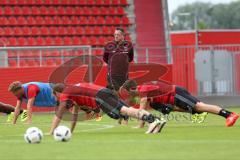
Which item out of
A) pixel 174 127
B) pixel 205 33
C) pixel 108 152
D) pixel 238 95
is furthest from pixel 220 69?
pixel 108 152

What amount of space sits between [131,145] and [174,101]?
533cm

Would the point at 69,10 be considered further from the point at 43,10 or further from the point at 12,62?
the point at 12,62

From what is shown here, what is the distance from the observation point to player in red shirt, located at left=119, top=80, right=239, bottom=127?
19.4 meters

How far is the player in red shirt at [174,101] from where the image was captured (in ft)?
63.7

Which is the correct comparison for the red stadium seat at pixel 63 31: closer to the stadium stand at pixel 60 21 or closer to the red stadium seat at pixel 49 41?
the stadium stand at pixel 60 21

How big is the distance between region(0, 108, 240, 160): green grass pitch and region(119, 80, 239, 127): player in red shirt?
376mm

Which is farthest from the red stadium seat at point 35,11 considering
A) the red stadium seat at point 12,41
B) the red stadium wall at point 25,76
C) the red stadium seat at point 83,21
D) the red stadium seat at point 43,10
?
the red stadium wall at point 25,76

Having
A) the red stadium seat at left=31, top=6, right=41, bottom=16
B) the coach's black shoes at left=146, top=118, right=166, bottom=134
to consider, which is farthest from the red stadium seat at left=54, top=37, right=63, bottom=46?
the coach's black shoes at left=146, top=118, right=166, bottom=134

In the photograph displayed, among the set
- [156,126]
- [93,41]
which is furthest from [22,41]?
[156,126]

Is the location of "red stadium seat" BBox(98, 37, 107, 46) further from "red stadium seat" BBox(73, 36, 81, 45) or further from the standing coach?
the standing coach

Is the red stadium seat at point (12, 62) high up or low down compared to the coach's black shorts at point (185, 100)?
down

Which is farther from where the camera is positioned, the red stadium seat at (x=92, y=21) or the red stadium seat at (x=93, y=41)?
the red stadium seat at (x=92, y=21)

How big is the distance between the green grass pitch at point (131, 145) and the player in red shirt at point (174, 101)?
1.23 ft

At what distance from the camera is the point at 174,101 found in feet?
64.8
